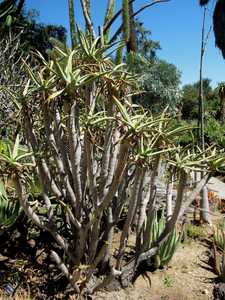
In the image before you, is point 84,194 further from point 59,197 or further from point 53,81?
point 53,81

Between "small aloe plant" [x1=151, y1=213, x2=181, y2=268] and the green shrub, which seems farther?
the green shrub

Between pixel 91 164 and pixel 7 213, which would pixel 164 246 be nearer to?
pixel 91 164

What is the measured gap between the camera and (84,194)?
416 centimetres

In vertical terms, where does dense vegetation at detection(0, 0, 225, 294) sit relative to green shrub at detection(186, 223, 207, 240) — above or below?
above

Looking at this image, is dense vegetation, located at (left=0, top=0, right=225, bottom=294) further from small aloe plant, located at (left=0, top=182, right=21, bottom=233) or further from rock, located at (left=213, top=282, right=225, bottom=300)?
rock, located at (left=213, top=282, right=225, bottom=300)

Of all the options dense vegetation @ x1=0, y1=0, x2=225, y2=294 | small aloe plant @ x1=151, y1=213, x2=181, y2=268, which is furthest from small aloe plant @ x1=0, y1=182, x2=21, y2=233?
small aloe plant @ x1=151, y1=213, x2=181, y2=268

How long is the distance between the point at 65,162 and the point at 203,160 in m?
1.38

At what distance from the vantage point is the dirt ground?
4208mm

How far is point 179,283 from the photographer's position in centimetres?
455

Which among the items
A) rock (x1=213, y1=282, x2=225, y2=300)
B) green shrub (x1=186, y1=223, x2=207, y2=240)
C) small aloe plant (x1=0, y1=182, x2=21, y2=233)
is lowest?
rock (x1=213, y1=282, x2=225, y2=300)

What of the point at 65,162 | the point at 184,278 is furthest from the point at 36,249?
the point at 184,278

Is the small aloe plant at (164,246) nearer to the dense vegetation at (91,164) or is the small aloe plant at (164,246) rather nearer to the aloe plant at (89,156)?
the dense vegetation at (91,164)

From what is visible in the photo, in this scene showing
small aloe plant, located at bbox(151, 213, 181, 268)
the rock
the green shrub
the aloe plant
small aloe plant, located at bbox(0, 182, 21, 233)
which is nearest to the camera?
the aloe plant

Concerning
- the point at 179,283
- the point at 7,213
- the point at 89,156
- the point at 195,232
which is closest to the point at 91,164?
the point at 89,156
